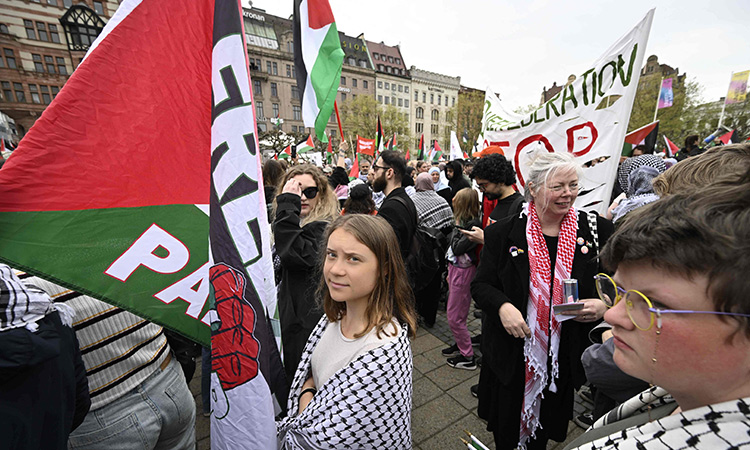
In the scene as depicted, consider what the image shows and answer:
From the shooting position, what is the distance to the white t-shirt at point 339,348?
143 cm

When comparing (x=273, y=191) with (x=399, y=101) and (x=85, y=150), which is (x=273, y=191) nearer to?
(x=85, y=150)

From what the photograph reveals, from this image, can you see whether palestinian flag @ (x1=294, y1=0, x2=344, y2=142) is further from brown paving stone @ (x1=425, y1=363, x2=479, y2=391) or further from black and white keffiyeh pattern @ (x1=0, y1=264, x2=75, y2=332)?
brown paving stone @ (x1=425, y1=363, x2=479, y2=391)

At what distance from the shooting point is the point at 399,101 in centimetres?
5834

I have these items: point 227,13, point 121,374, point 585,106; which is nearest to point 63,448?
point 121,374

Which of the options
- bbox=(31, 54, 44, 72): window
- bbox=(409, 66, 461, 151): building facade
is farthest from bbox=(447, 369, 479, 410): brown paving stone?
bbox=(409, 66, 461, 151): building facade

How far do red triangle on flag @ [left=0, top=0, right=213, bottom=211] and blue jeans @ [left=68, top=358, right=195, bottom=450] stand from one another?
925mm

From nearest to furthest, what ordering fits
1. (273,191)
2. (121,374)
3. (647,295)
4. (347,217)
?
(647,295)
(121,374)
(347,217)
(273,191)

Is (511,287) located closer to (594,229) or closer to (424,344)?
(594,229)

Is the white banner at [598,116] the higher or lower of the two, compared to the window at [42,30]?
lower

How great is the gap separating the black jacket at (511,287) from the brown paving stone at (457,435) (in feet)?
2.73

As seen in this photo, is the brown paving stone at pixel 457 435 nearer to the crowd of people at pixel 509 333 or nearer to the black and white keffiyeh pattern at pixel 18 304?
the crowd of people at pixel 509 333

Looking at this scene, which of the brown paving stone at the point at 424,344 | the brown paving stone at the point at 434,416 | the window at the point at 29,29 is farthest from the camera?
the window at the point at 29,29

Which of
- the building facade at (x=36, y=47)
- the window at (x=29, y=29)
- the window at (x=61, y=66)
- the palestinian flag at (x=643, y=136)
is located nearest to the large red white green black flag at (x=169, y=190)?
the palestinian flag at (x=643, y=136)

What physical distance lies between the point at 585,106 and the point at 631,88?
0.35 m
